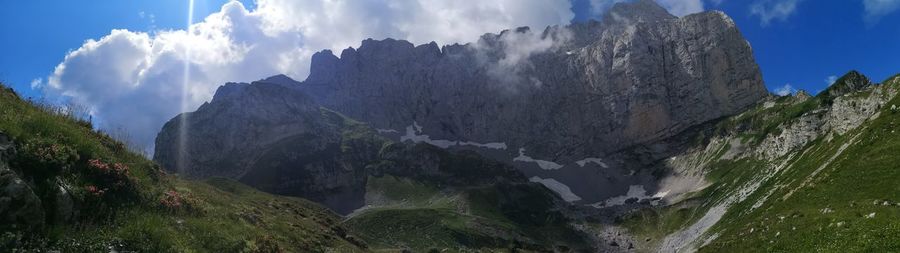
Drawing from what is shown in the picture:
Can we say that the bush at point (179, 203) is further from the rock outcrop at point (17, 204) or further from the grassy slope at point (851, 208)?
the grassy slope at point (851, 208)

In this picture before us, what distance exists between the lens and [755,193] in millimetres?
118188

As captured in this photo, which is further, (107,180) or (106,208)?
(107,180)

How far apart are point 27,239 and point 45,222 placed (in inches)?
38.9

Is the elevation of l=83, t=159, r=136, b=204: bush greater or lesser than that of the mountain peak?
lesser

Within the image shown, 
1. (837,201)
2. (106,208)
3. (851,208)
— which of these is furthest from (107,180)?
(837,201)

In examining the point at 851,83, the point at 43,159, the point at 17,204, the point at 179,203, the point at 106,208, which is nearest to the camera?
the point at 17,204

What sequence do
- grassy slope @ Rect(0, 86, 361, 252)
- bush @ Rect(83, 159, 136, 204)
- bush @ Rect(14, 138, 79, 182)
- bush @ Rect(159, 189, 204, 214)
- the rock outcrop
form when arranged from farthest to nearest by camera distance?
bush @ Rect(159, 189, 204, 214) → bush @ Rect(83, 159, 136, 204) → bush @ Rect(14, 138, 79, 182) → grassy slope @ Rect(0, 86, 361, 252) → the rock outcrop

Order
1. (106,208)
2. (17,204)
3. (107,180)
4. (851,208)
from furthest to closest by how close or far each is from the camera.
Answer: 1. (851,208)
2. (107,180)
3. (106,208)
4. (17,204)

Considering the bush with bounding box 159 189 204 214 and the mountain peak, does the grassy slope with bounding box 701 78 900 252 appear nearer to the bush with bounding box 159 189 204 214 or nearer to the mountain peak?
the bush with bounding box 159 189 204 214

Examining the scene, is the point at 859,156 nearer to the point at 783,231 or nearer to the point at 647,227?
Answer: the point at 783,231

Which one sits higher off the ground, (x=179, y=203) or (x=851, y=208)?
(x=179, y=203)

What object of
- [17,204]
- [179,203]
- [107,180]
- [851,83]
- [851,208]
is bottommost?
[851,208]

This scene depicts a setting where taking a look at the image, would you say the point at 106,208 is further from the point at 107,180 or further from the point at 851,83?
the point at 851,83

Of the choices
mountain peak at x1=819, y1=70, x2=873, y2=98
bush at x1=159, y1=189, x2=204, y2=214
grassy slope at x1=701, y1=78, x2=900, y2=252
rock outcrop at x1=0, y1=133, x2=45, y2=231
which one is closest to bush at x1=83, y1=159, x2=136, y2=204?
bush at x1=159, y1=189, x2=204, y2=214
